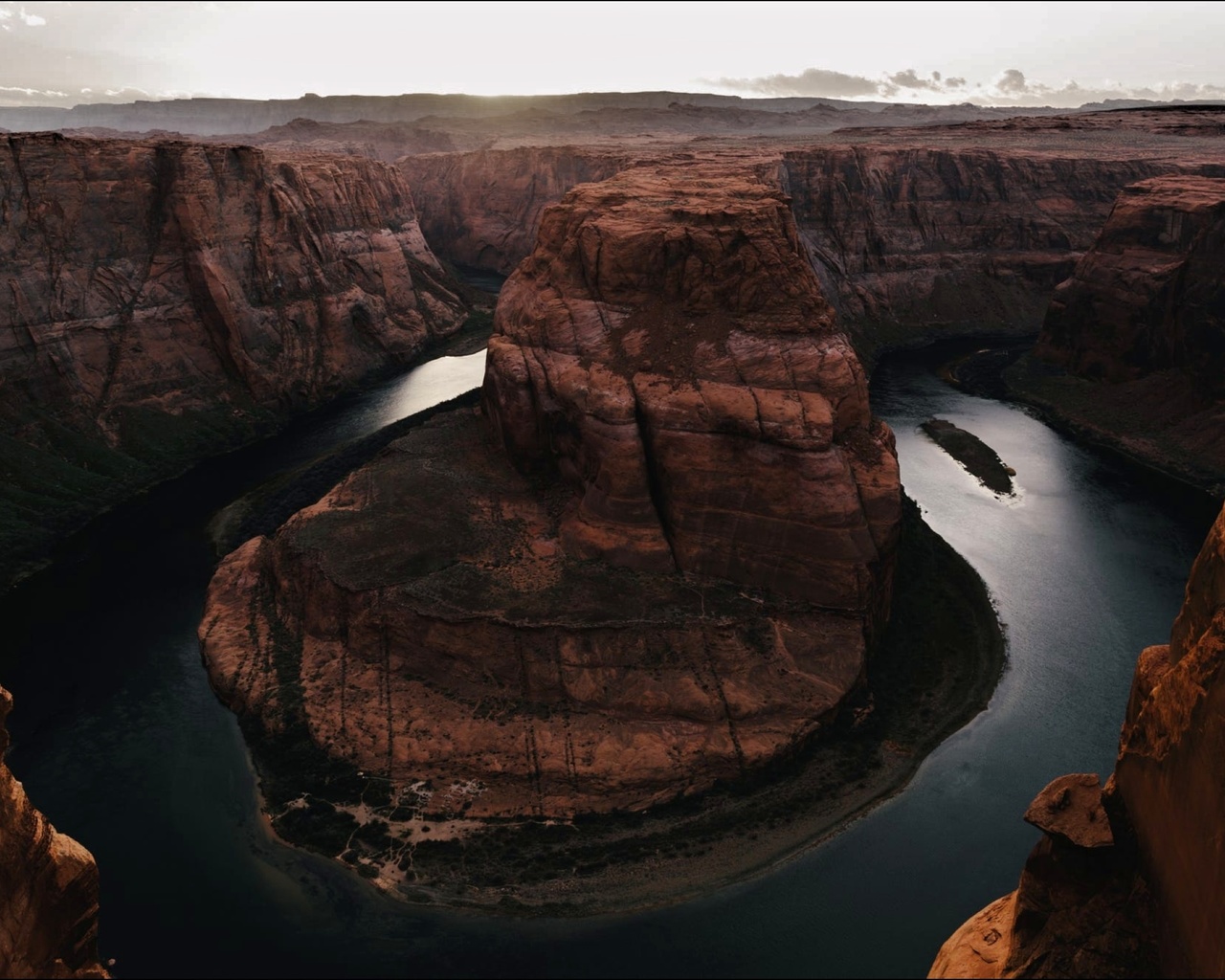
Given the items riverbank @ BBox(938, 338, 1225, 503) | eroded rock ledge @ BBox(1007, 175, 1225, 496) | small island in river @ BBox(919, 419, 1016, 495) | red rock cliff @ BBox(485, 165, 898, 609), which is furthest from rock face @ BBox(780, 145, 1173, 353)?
red rock cliff @ BBox(485, 165, 898, 609)

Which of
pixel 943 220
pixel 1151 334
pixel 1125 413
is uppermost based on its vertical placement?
pixel 943 220

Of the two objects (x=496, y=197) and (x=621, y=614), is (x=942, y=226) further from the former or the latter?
(x=621, y=614)

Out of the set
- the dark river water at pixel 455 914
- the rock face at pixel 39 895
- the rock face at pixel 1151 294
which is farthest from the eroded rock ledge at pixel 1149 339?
the rock face at pixel 39 895

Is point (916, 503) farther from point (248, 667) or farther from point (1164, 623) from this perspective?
point (248, 667)

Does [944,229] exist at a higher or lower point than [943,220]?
lower

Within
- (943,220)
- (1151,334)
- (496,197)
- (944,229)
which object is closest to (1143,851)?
(1151,334)

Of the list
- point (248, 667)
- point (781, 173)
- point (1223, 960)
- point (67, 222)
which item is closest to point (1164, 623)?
point (1223, 960)

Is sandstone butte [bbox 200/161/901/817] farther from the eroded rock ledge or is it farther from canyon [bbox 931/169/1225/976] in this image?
the eroded rock ledge
